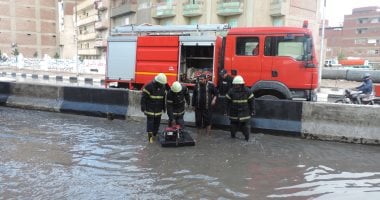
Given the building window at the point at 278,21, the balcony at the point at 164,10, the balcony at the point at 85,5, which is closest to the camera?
the building window at the point at 278,21

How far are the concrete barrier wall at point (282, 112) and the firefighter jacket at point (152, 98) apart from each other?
6.17ft

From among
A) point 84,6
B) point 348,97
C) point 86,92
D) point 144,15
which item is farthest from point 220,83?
point 84,6

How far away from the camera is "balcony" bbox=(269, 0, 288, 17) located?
118 feet

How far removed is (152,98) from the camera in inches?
309

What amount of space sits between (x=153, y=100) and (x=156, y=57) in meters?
4.02

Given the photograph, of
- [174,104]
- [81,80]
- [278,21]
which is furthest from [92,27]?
[174,104]

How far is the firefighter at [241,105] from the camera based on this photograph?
8008mm

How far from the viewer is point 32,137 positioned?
26.2 feet

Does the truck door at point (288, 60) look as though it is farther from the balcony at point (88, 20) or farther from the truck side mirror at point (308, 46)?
the balcony at point (88, 20)

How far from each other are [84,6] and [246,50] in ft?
258

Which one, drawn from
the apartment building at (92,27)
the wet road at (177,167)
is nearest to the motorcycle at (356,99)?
the wet road at (177,167)

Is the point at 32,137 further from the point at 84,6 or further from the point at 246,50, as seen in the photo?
the point at 84,6

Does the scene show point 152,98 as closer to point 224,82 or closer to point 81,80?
point 224,82

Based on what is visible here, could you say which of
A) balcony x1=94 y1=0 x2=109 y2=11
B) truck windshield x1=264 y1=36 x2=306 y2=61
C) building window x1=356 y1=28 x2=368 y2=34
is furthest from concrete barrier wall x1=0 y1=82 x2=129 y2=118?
building window x1=356 y1=28 x2=368 y2=34
